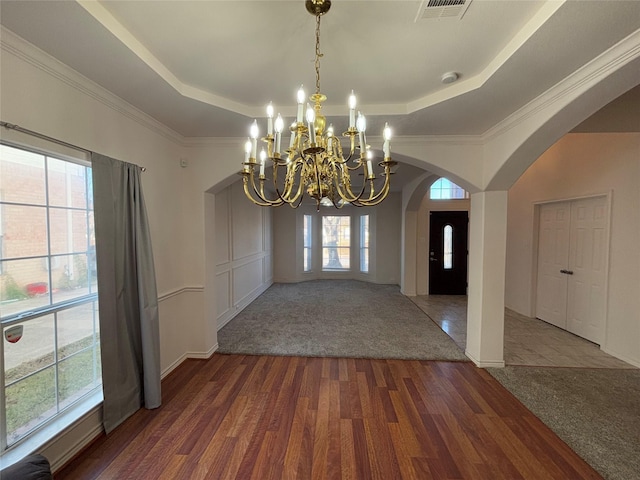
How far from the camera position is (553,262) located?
172 inches

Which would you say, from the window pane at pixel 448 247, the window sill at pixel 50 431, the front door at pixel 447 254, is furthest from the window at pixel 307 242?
the window sill at pixel 50 431

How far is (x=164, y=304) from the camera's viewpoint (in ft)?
9.30

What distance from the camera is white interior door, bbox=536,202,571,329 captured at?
13.6 ft

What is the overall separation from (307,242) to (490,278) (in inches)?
222

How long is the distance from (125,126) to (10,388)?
6.46 ft

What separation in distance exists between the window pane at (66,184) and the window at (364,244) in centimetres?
672

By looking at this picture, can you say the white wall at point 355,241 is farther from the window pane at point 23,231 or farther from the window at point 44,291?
the window pane at point 23,231

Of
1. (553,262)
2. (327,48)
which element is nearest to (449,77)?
(327,48)

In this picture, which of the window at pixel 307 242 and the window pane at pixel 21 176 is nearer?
the window pane at pixel 21 176

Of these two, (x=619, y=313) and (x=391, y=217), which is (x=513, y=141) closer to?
(x=619, y=313)

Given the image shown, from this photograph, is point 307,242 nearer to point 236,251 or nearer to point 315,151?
point 236,251

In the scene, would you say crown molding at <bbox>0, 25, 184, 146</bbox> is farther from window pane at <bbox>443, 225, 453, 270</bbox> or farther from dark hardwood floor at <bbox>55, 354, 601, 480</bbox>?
window pane at <bbox>443, 225, 453, 270</bbox>

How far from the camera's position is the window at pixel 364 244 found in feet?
26.2

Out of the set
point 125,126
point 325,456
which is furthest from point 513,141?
point 125,126
